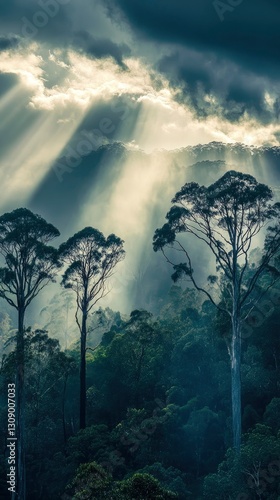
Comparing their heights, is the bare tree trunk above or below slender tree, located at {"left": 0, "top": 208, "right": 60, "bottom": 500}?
below

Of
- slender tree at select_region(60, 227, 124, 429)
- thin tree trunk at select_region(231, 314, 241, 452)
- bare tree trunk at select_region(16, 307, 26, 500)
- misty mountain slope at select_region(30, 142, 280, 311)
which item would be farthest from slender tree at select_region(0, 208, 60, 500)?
misty mountain slope at select_region(30, 142, 280, 311)

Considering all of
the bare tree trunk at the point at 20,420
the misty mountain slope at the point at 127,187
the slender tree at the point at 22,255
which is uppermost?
the misty mountain slope at the point at 127,187

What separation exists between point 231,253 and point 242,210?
2.83 meters

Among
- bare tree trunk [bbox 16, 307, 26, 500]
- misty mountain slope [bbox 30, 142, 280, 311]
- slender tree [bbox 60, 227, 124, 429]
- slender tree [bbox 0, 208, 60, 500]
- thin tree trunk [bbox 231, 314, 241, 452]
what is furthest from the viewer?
misty mountain slope [bbox 30, 142, 280, 311]

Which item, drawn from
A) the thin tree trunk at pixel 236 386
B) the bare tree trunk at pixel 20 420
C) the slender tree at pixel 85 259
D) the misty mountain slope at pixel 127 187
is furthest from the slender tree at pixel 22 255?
the misty mountain slope at pixel 127 187

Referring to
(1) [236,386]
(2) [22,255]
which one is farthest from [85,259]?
(1) [236,386]

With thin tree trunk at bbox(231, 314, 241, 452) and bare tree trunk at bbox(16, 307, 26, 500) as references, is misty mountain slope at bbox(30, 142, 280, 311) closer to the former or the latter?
bare tree trunk at bbox(16, 307, 26, 500)

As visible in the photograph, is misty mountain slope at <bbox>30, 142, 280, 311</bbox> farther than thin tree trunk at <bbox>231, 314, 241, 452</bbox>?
Yes

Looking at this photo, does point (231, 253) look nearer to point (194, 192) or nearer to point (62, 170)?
point (194, 192)

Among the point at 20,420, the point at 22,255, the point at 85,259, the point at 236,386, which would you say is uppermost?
the point at 85,259

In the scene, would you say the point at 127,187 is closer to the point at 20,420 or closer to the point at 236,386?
the point at 20,420

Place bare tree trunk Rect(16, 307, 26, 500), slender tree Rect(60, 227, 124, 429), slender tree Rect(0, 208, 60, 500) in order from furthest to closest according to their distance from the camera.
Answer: slender tree Rect(60, 227, 124, 429)
slender tree Rect(0, 208, 60, 500)
bare tree trunk Rect(16, 307, 26, 500)

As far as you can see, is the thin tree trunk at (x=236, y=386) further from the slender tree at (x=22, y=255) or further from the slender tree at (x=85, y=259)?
the slender tree at (x=22, y=255)

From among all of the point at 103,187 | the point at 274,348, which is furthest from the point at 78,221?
the point at 274,348
